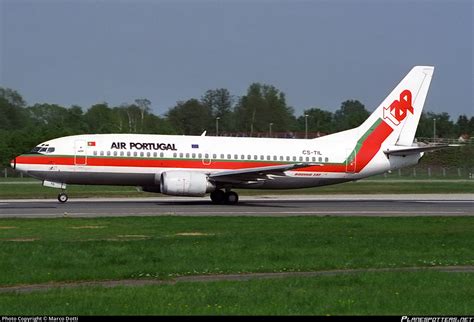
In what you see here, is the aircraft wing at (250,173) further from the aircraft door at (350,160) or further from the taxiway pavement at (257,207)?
the aircraft door at (350,160)

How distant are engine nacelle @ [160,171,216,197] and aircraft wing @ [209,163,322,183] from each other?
3.06 ft

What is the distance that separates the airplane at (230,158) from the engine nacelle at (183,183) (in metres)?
0.04

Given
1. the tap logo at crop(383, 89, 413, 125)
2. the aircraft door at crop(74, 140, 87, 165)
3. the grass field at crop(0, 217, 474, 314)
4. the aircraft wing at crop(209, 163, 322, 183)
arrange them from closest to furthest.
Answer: the grass field at crop(0, 217, 474, 314)
the aircraft door at crop(74, 140, 87, 165)
the aircraft wing at crop(209, 163, 322, 183)
the tap logo at crop(383, 89, 413, 125)

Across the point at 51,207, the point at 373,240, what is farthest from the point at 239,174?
the point at 373,240

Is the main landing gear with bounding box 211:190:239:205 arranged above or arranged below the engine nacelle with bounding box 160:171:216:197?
below

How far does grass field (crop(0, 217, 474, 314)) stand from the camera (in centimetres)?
1280

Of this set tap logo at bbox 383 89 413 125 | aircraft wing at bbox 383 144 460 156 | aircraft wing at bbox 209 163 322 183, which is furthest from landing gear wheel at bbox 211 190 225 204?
tap logo at bbox 383 89 413 125

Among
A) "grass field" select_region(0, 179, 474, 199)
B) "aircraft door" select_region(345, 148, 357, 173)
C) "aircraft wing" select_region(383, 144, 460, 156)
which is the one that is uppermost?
"aircraft wing" select_region(383, 144, 460, 156)

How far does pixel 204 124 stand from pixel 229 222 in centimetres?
9561

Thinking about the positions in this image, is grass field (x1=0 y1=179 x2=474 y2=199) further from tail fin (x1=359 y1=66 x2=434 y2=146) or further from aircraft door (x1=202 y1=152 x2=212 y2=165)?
tail fin (x1=359 y1=66 x2=434 y2=146)

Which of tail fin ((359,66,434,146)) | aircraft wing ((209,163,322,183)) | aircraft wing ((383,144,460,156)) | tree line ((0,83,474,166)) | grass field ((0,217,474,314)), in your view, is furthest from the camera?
tree line ((0,83,474,166))

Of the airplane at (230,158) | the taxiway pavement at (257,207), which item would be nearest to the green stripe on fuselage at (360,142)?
the airplane at (230,158)

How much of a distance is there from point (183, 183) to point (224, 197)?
11.1 ft

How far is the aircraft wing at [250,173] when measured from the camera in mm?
38812
